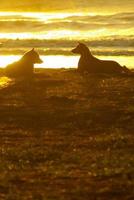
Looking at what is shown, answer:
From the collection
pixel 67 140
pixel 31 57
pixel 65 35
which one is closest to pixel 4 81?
pixel 31 57

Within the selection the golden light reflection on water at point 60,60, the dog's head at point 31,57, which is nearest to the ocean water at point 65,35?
the golden light reflection on water at point 60,60

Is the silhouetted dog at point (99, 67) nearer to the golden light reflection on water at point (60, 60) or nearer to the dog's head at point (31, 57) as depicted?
the dog's head at point (31, 57)

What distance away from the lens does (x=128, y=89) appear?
17656mm

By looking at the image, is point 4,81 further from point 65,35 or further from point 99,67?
point 65,35

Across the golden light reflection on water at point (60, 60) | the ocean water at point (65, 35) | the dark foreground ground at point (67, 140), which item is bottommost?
the ocean water at point (65, 35)

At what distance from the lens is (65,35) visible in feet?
143

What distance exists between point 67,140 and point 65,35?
31.6m

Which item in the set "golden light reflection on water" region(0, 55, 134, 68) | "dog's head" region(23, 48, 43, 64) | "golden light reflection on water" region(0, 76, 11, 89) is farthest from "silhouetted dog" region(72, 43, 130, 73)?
"golden light reflection on water" region(0, 55, 134, 68)

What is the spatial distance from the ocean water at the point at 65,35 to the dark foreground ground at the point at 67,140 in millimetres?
9851

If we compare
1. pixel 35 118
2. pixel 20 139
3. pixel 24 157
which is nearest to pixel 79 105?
pixel 35 118

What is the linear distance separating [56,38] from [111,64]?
1939 centimetres

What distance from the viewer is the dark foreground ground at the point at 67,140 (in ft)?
31.1

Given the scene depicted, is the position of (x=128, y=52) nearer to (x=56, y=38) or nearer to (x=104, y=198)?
(x=56, y=38)

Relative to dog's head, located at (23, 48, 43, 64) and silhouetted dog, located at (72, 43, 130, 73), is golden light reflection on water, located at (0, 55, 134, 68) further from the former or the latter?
silhouetted dog, located at (72, 43, 130, 73)
